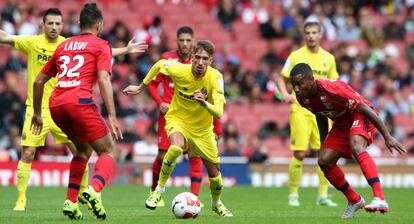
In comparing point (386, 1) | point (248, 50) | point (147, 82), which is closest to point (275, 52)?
point (248, 50)

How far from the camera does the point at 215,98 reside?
13047 millimetres

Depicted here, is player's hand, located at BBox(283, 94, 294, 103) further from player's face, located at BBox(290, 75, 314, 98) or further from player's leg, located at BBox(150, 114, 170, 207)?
player's face, located at BBox(290, 75, 314, 98)

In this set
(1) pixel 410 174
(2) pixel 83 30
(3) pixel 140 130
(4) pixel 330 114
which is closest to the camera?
(2) pixel 83 30

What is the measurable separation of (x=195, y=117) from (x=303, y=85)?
6.64 ft

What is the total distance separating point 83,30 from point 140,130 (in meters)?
15.3

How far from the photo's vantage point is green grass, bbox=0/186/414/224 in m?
12.3

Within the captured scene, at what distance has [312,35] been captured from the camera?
1705cm

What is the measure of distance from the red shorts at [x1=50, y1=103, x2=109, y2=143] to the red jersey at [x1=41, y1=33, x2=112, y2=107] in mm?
82

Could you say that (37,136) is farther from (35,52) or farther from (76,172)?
(76,172)

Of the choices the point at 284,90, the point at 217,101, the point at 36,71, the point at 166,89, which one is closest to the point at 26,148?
the point at 36,71

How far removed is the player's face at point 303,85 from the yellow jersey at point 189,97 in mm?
1344

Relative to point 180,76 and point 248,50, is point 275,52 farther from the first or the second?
point 180,76

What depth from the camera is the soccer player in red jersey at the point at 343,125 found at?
12.2 meters

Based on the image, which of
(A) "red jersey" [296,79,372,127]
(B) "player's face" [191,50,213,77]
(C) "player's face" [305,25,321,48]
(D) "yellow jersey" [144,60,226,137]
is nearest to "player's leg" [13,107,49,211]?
(D) "yellow jersey" [144,60,226,137]
